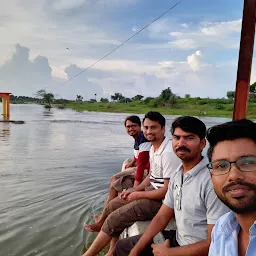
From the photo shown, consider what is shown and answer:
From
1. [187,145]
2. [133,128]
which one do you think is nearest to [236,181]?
[187,145]

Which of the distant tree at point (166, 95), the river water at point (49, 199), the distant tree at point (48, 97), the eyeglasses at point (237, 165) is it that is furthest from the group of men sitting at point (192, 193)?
the distant tree at point (48, 97)

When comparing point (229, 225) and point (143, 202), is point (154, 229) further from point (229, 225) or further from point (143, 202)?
point (229, 225)

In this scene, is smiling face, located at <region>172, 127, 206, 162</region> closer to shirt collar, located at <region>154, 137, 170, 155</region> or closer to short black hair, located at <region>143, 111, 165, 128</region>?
shirt collar, located at <region>154, 137, 170, 155</region>

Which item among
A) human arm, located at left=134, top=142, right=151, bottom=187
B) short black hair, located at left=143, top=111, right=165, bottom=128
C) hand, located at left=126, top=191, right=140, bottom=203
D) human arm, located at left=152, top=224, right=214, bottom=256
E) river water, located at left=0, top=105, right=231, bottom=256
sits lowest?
river water, located at left=0, top=105, right=231, bottom=256

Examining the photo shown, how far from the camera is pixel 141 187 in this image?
11.9 feet

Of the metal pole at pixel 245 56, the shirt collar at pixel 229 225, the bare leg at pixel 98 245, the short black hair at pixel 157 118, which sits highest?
the metal pole at pixel 245 56

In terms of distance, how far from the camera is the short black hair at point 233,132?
1.41 meters

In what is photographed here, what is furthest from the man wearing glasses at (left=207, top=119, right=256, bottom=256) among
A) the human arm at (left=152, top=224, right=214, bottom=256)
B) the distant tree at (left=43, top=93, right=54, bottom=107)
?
the distant tree at (left=43, top=93, right=54, bottom=107)

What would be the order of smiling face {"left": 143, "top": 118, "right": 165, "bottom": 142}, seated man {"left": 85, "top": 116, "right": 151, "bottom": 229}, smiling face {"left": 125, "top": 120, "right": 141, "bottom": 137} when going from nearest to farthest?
smiling face {"left": 143, "top": 118, "right": 165, "bottom": 142} → seated man {"left": 85, "top": 116, "right": 151, "bottom": 229} → smiling face {"left": 125, "top": 120, "right": 141, "bottom": 137}

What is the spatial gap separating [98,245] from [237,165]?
2154 millimetres

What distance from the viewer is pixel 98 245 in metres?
3.07

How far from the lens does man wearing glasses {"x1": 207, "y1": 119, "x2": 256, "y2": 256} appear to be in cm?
129

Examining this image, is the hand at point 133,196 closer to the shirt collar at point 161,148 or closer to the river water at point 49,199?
the shirt collar at point 161,148

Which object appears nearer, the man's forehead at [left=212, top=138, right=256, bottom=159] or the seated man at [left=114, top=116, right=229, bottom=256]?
the man's forehead at [left=212, top=138, right=256, bottom=159]
